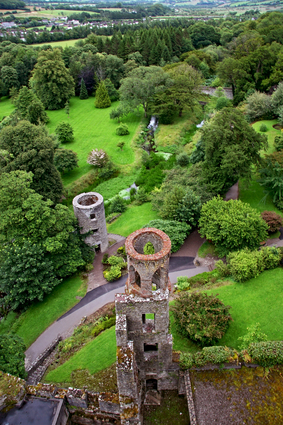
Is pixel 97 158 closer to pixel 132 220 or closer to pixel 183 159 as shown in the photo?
pixel 183 159

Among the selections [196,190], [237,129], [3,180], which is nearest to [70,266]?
[3,180]

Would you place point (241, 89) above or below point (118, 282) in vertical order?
above

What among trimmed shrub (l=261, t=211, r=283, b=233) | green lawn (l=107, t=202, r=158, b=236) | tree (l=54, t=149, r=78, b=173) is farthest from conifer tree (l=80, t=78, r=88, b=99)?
trimmed shrub (l=261, t=211, r=283, b=233)

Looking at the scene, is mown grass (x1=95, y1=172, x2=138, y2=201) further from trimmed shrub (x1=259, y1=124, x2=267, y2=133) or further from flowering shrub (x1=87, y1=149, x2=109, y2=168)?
trimmed shrub (x1=259, y1=124, x2=267, y2=133)

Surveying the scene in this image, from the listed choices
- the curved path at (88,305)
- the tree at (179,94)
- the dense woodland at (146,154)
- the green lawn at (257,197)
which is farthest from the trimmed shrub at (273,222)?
the tree at (179,94)

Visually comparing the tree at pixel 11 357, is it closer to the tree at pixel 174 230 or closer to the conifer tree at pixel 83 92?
the tree at pixel 174 230

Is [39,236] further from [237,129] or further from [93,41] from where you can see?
[93,41]
